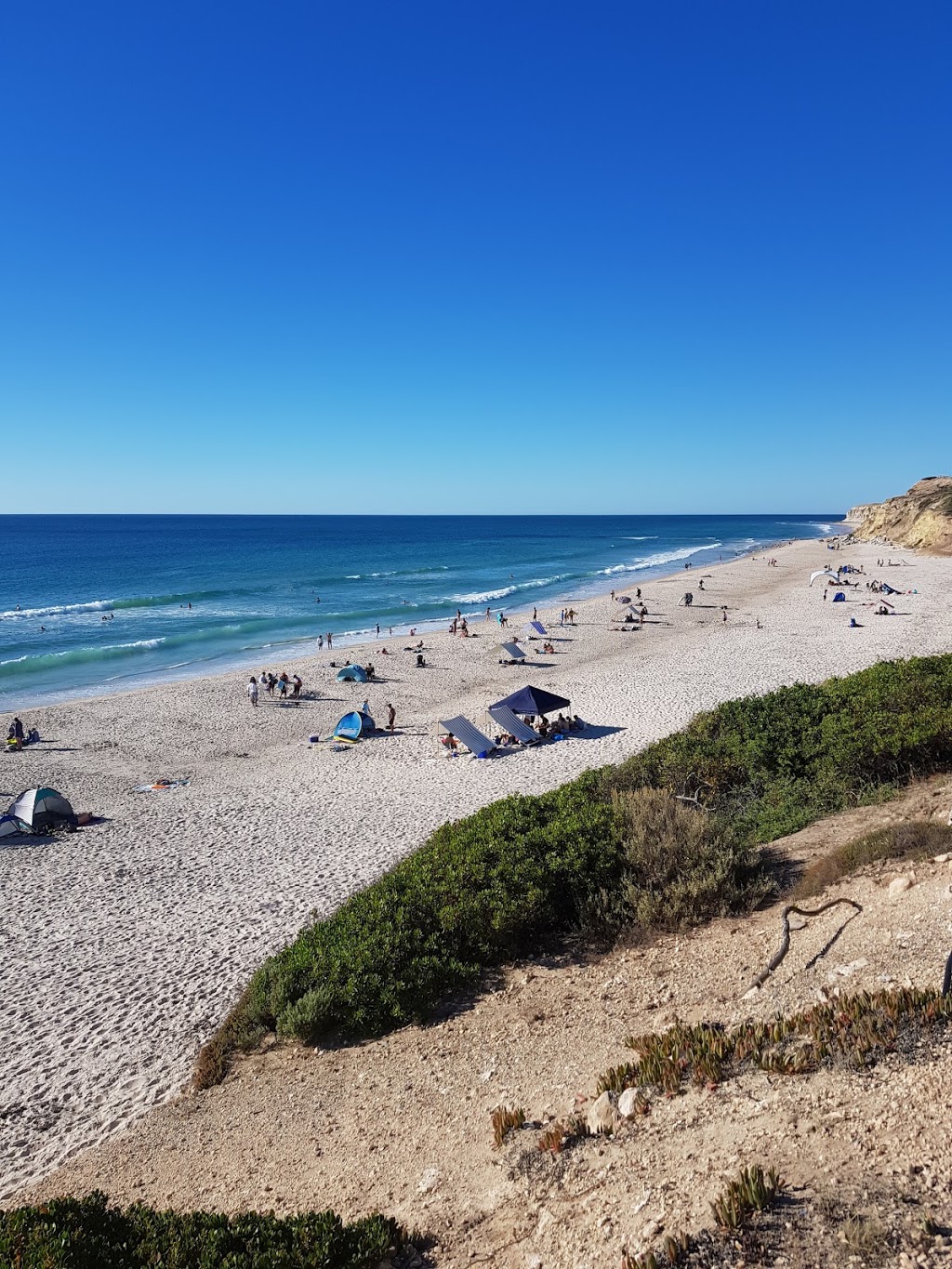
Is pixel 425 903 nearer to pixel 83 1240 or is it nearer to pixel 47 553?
pixel 83 1240

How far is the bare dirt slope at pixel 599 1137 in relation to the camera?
3.60 m

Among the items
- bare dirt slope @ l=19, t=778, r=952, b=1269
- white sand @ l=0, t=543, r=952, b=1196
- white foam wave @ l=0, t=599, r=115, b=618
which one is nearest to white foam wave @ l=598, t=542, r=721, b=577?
white sand @ l=0, t=543, r=952, b=1196

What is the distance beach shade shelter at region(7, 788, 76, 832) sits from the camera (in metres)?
15.8

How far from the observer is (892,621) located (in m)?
35.6

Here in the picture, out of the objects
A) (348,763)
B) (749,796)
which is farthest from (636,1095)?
(348,763)

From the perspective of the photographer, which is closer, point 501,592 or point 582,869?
point 582,869

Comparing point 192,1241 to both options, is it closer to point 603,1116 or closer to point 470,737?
point 603,1116

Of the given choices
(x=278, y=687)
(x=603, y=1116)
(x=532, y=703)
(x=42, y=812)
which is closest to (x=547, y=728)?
(x=532, y=703)

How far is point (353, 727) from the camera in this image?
22281 millimetres

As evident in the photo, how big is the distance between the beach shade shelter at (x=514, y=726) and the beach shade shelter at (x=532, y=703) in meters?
0.21

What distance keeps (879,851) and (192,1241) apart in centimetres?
707

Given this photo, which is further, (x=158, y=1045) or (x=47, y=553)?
(x=47, y=553)

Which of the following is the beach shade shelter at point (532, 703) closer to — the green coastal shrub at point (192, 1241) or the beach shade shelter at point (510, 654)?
the beach shade shelter at point (510, 654)

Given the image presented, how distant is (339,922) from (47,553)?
10267 centimetres
